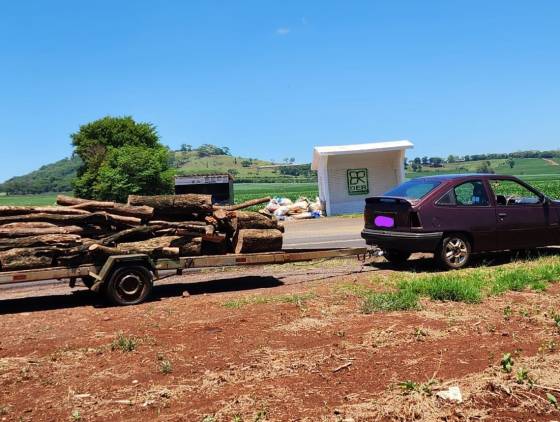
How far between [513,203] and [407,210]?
248 cm

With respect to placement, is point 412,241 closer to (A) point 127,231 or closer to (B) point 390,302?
(B) point 390,302

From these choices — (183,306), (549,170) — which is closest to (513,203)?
(183,306)

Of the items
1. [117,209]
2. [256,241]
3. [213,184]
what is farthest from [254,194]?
[117,209]

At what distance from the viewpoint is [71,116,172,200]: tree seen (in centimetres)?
3666

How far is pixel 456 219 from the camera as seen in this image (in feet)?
32.3

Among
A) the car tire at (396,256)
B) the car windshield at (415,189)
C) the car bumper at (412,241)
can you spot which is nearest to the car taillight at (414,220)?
the car bumper at (412,241)

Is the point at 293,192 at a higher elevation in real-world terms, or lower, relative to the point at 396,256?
higher

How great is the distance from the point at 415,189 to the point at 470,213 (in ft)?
3.62

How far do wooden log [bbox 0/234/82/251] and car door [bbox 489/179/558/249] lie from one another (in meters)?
7.60

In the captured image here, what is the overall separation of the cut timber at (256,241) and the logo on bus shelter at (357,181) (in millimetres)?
23082

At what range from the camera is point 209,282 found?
10047 mm

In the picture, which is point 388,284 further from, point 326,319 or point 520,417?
point 520,417

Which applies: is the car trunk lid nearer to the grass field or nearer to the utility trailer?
the utility trailer

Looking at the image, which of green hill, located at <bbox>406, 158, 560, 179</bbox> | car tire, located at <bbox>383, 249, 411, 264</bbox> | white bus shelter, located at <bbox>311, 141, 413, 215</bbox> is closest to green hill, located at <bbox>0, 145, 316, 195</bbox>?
green hill, located at <bbox>406, 158, 560, 179</bbox>
